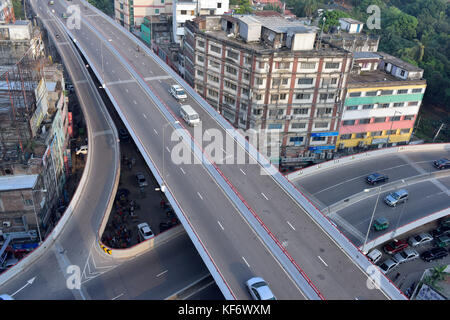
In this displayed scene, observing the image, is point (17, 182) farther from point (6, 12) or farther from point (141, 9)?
point (141, 9)

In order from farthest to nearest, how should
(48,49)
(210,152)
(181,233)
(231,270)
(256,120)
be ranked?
(48,49) < (256,120) < (210,152) < (181,233) < (231,270)

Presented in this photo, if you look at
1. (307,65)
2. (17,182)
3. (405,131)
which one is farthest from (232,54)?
(17,182)

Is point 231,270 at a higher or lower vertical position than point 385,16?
lower

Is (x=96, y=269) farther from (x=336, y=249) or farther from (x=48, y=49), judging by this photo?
(x=48, y=49)

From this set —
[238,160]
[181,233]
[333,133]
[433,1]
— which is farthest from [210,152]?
[433,1]

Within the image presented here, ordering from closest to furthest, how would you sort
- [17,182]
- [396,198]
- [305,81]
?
1. [17,182]
2. [396,198]
3. [305,81]

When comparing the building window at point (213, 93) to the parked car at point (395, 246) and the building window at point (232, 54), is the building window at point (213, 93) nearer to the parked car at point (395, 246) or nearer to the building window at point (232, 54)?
the building window at point (232, 54)

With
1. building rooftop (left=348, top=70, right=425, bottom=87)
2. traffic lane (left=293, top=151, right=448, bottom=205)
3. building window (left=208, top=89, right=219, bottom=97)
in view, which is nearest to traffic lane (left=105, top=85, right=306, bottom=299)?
traffic lane (left=293, top=151, right=448, bottom=205)
